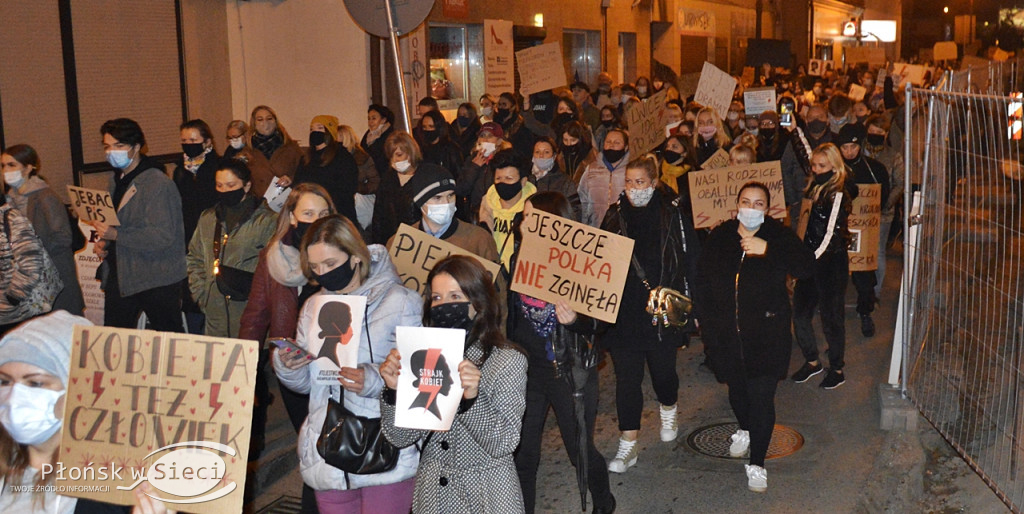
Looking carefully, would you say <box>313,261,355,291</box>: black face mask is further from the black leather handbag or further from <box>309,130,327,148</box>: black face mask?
<box>309,130,327,148</box>: black face mask

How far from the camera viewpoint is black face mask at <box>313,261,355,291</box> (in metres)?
4.64

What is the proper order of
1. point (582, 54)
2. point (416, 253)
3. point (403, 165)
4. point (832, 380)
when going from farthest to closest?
1. point (582, 54)
2. point (403, 165)
3. point (832, 380)
4. point (416, 253)

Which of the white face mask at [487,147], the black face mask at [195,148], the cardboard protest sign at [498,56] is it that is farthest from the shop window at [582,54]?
the black face mask at [195,148]

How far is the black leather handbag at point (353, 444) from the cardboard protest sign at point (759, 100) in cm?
1163

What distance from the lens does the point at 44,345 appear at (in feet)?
11.4

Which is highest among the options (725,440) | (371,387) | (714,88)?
(714,88)

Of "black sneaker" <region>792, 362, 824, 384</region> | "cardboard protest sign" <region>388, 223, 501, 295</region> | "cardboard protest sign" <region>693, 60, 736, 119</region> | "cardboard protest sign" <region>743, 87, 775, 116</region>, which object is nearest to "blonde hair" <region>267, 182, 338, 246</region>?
"cardboard protest sign" <region>388, 223, 501, 295</region>

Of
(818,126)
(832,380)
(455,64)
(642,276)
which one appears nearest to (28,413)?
(642,276)

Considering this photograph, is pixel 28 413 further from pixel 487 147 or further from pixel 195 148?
pixel 487 147

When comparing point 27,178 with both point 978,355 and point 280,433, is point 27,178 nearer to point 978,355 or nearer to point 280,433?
point 280,433

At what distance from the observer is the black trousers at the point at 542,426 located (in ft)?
18.0

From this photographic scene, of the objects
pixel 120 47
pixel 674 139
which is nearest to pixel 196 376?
pixel 674 139

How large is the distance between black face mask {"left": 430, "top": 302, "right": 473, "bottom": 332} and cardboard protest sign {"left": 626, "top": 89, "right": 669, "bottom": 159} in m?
7.93

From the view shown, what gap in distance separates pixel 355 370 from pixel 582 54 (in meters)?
21.9
